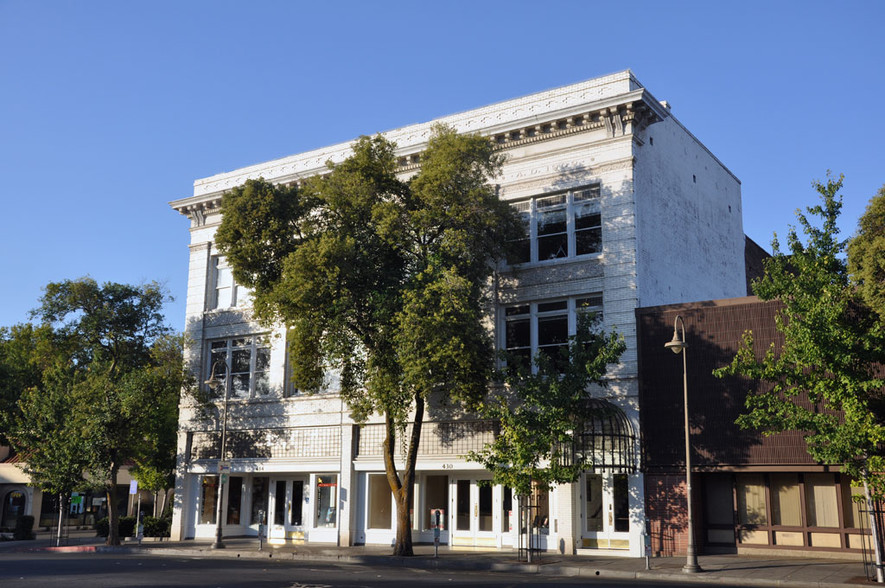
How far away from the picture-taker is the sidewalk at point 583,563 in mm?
20031

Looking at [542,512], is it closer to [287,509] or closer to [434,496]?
[434,496]

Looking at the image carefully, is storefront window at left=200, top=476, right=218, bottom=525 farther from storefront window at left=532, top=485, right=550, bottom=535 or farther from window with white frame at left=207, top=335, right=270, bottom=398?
storefront window at left=532, top=485, right=550, bottom=535

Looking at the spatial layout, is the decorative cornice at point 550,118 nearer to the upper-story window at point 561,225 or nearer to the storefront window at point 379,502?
the upper-story window at point 561,225

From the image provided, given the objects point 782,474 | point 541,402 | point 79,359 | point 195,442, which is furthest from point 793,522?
point 79,359

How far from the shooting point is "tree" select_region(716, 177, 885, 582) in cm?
1947

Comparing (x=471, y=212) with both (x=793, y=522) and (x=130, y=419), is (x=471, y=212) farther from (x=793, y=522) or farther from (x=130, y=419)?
(x=130, y=419)

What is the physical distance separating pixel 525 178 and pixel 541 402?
33.1ft

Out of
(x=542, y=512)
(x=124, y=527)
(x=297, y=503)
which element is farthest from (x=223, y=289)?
(x=542, y=512)

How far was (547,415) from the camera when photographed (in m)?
24.2

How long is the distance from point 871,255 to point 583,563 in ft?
38.0

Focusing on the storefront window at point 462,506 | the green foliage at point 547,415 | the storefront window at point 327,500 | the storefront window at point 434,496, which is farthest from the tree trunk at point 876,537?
the storefront window at point 327,500

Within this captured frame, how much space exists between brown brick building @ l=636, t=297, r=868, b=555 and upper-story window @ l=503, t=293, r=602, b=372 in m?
2.86

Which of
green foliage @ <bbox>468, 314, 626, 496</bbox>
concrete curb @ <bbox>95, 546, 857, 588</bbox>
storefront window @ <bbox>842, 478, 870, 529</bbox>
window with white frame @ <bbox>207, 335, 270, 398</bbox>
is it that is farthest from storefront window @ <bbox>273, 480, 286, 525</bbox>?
storefront window @ <bbox>842, 478, 870, 529</bbox>

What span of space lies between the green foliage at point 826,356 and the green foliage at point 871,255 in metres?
0.41
